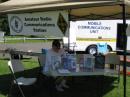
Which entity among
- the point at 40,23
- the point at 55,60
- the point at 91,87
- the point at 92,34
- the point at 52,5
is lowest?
the point at 91,87

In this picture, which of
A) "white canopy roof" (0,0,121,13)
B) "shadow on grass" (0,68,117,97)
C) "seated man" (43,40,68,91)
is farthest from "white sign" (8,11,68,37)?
"shadow on grass" (0,68,117,97)

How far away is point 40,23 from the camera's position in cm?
971

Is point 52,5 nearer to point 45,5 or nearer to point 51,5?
point 51,5

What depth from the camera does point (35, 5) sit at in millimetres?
9648

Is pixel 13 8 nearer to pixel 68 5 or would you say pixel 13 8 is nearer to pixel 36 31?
pixel 36 31

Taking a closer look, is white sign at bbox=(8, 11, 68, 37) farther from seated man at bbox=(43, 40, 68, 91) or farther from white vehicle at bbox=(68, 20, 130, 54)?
white vehicle at bbox=(68, 20, 130, 54)

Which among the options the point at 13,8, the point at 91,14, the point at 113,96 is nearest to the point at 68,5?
the point at 13,8

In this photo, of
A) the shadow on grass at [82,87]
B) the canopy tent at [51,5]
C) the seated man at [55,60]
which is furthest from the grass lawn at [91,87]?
the canopy tent at [51,5]

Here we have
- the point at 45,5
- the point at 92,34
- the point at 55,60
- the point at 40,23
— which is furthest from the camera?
the point at 92,34

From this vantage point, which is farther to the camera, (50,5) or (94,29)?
(94,29)

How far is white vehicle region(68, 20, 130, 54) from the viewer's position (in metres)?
25.8

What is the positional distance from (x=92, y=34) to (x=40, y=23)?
16.7 meters

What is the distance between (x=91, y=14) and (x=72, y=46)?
11.2 meters

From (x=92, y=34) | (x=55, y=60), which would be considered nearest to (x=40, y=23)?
(x=55, y=60)
